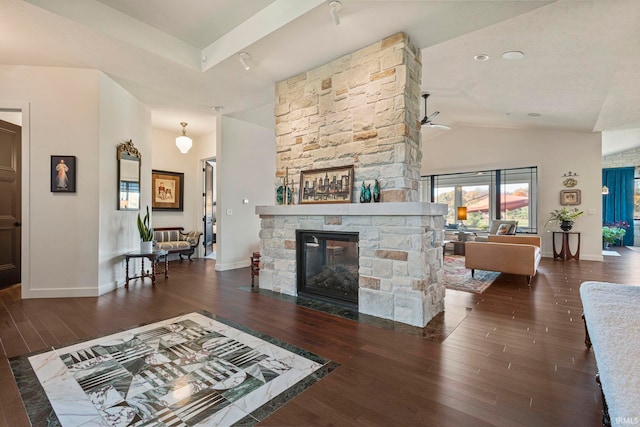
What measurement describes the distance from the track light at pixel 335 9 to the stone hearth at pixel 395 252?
171 centimetres

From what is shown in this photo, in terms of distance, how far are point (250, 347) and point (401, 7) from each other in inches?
124

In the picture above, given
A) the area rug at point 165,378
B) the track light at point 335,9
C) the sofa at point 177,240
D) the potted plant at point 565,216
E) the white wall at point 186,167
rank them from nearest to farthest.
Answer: the area rug at point 165,378, the track light at point 335,9, the sofa at point 177,240, the potted plant at point 565,216, the white wall at point 186,167

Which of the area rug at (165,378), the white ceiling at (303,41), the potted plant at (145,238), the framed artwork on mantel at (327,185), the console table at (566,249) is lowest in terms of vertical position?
the area rug at (165,378)

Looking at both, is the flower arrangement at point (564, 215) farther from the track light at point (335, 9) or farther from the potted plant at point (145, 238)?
the potted plant at point (145, 238)

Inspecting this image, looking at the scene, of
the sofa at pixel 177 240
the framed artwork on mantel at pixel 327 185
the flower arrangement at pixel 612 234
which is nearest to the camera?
the framed artwork on mantel at pixel 327 185

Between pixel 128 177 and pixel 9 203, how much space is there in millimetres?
1726

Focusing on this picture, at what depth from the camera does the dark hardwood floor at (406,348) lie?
1.66 m

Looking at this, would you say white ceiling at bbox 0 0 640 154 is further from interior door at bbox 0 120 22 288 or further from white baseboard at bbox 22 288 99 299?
white baseboard at bbox 22 288 99 299

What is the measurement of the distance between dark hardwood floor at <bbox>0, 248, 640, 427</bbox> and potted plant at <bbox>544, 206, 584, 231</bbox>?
3.08 meters

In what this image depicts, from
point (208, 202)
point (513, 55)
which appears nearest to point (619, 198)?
point (513, 55)

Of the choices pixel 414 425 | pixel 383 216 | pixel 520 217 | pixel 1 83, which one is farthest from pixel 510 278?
pixel 1 83

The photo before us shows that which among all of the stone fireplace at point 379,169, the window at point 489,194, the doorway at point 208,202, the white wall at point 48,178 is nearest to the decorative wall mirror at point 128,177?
the white wall at point 48,178

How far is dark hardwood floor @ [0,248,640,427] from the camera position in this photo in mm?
1664

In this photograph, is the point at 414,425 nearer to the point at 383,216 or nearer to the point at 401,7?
the point at 383,216
